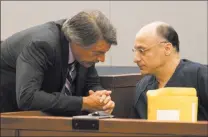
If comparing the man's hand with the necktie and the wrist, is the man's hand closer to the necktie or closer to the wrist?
the wrist

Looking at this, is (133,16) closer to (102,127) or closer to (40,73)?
(40,73)

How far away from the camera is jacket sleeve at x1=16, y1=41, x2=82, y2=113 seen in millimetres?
1721

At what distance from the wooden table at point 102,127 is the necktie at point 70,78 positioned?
2.71 ft

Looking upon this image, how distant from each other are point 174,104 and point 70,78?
71 cm

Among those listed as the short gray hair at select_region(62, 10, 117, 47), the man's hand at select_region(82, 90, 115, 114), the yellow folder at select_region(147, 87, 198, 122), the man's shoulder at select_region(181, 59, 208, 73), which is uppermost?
the short gray hair at select_region(62, 10, 117, 47)

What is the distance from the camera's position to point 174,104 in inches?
56.5

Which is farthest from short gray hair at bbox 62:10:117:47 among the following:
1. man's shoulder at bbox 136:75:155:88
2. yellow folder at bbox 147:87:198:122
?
yellow folder at bbox 147:87:198:122

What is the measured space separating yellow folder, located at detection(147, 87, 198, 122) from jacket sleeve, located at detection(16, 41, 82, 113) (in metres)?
0.38

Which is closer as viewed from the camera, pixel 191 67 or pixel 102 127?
pixel 102 127

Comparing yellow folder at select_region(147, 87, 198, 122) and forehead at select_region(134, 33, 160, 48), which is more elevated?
forehead at select_region(134, 33, 160, 48)

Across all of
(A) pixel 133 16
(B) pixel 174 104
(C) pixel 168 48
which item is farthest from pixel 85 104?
(A) pixel 133 16

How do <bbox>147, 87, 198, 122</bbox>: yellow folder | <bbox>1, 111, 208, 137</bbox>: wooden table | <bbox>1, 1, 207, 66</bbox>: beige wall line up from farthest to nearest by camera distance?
<bbox>1, 1, 207, 66</bbox>: beige wall
<bbox>147, 87, 198, 122</bbox>: yellow folder
<bbox>1, 111, 208, 137</bbox>: wooden table

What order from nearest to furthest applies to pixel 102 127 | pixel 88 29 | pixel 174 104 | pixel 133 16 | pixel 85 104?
pixel 102 127, pixel 174 104, pixel 85 104, pixel 88 29, pixel 133 16

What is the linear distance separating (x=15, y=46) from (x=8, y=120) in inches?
35.1
